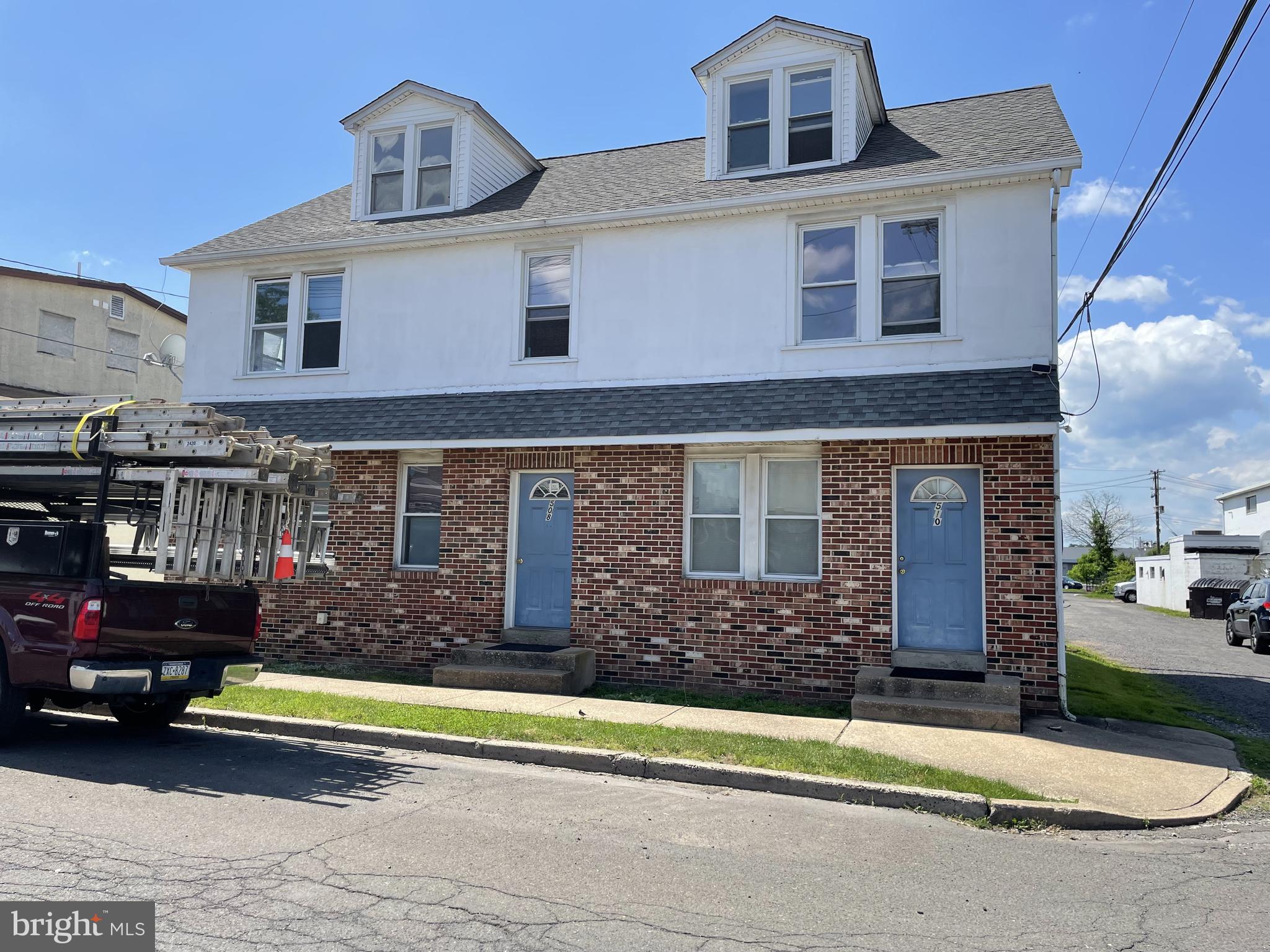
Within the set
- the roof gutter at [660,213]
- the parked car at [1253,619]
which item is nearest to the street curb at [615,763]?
the roof gutter at [660,213]

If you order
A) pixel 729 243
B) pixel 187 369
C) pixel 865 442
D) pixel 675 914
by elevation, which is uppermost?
pixel 729 243

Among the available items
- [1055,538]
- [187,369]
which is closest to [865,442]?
[1055,538]

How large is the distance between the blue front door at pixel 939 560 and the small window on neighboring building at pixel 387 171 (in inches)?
341

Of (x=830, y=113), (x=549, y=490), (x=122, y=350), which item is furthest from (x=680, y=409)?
(x=122, y=350)

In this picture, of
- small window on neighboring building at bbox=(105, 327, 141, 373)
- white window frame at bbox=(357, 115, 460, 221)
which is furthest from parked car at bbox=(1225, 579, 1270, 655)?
small window on neighboring building at bbox=(105, 327, 141, 373)

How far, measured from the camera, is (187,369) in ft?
46.1

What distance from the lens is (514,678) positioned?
10.4 m

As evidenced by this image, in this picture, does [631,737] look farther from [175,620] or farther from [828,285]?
[828,285]

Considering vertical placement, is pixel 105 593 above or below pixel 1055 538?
below

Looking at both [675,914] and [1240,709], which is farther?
[1240,709]

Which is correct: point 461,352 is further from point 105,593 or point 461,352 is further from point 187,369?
point 105,593

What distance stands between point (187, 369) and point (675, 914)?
1242 centimetres

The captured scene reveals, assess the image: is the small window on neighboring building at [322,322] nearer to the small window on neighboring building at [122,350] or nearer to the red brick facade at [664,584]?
the red brick facade at [664,584]

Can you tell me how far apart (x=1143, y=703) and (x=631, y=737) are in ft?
21.2
